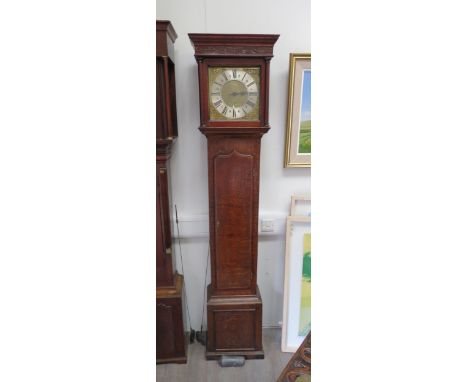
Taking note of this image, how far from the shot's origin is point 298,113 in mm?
1681

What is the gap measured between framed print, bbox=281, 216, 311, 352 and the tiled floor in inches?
6.9

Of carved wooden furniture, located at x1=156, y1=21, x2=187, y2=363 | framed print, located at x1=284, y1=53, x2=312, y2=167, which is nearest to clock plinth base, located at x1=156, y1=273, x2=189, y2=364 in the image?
carved wooden furniture, located at x1=156, y1=21, x2=187, y2=363

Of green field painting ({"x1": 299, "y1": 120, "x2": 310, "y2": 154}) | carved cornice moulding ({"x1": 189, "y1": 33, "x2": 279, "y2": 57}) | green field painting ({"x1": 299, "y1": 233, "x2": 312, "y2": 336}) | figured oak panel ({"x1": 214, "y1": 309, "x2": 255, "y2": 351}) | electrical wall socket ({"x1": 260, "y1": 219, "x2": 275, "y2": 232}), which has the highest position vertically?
carved cornice moulding ({"x1": 189, "y1": 33, "x2": 279, "y2": 57})

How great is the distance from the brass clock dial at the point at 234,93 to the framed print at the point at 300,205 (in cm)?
49

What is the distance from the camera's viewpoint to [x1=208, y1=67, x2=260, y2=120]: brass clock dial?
1.47m

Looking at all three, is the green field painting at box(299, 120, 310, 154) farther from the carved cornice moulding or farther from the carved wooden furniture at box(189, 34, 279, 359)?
the carved cornice moulding

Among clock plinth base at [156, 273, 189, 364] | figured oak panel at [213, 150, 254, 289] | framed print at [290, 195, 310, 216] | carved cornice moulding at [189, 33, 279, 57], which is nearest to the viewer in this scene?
carved cornice moulding at [189, 33, 279, 57]

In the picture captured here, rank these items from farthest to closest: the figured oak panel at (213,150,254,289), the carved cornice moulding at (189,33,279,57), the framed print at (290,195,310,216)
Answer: the framed print at (290,195,310,216) < the figured oak panel at (213,150,254,289) < the carved cornice moulding at (189,33,279,57)

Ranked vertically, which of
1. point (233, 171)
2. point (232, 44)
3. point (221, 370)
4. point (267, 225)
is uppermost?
point (232, 44)

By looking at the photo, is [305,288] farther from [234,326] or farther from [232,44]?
[232,44]

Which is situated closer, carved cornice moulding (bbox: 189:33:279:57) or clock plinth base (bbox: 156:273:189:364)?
carved cornice moulding (bbox: 189:33:279:57)

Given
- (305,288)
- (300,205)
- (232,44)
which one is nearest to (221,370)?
(305,288)

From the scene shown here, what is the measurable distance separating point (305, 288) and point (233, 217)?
0.52 metres
